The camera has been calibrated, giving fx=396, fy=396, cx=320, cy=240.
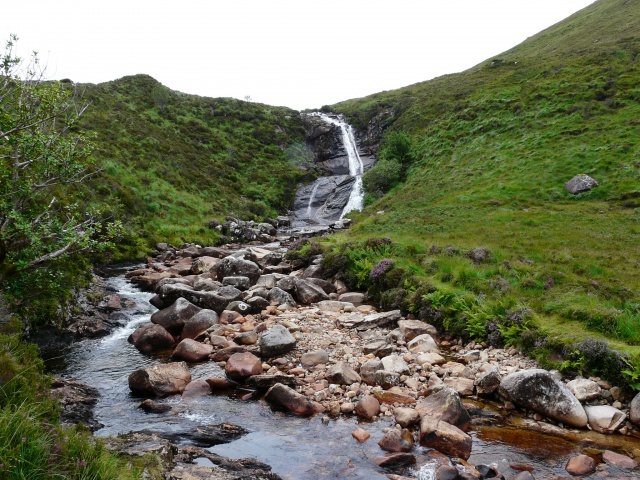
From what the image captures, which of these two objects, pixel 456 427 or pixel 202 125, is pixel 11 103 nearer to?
pixel 456 427

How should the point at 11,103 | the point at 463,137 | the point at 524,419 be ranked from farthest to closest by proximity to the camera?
the point at 463,137, the point at 11,103, the point at 524,419

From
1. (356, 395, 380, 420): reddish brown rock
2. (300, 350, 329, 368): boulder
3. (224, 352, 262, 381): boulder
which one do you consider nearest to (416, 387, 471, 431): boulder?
(356, 395, 380, 420): reddish brown rock

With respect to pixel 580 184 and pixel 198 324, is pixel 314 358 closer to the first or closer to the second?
pixel 198 324

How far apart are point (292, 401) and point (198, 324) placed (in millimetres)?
6767

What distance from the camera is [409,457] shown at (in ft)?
25.1

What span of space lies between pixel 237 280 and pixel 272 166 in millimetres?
49082

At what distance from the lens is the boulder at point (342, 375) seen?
10.7m

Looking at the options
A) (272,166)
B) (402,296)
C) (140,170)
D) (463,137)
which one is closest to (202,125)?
(272,166)

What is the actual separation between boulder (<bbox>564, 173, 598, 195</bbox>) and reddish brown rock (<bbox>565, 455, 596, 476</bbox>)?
1105 inches

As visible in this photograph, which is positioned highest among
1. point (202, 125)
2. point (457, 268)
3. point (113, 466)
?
point (202, 125)

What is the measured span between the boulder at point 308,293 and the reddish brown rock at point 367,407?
924 centimetres

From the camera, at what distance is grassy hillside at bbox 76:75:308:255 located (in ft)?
121

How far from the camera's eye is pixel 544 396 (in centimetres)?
898

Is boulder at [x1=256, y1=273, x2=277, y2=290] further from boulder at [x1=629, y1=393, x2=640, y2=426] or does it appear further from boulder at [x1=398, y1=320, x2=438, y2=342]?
boulder at [x1=629, y1=393, x2=640, y2=426]
